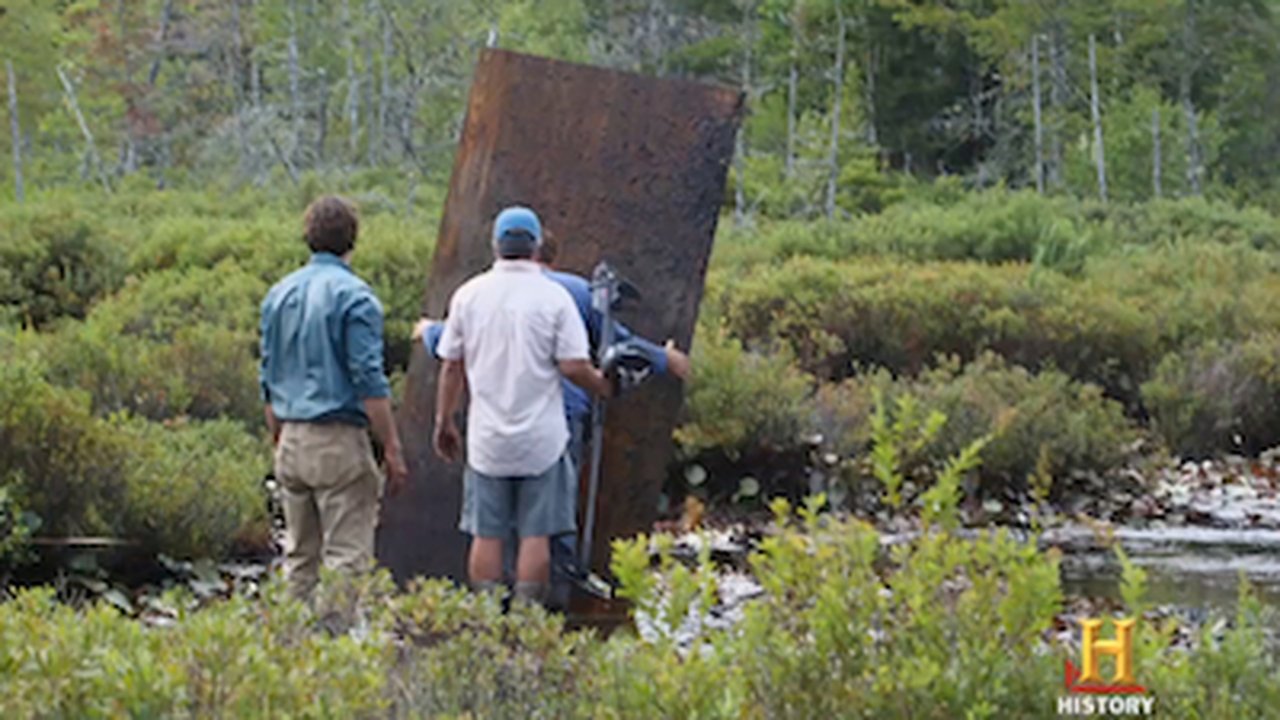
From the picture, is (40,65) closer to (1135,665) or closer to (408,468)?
(408,468)

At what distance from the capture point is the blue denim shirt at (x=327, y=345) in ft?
24.9

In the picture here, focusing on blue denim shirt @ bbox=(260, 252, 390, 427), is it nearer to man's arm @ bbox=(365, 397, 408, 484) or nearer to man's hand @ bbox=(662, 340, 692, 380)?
man's arm @ bbox=(365, 397, 408, 484)

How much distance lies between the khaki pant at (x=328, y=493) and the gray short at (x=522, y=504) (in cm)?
42

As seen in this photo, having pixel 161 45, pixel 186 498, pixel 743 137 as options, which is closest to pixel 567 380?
pixel 186 498

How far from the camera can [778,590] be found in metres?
4.89

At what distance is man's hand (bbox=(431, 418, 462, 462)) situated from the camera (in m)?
7.97

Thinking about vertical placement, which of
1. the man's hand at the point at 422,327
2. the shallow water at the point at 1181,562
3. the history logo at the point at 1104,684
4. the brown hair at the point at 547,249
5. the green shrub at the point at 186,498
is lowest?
the shallow water at the point at 1181,562

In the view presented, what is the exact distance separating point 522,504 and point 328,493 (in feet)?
2.54

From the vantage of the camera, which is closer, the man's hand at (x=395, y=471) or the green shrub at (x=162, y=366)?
the man's hand at (x=395, y=471)

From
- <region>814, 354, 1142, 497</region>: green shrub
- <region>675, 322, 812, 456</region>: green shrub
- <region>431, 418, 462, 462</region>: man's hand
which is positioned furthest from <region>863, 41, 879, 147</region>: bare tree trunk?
<region>431, 418, 462, 462</region>: man's hand

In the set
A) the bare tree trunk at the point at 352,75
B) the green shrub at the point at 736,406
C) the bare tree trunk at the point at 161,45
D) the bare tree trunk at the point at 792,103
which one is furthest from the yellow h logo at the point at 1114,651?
the bare tree trunk at the point at 161,45

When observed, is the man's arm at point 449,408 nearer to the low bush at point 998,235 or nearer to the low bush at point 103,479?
the low bush at point 103,479

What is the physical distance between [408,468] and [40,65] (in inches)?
1758

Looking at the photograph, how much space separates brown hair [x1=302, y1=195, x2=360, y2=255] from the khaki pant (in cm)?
71
